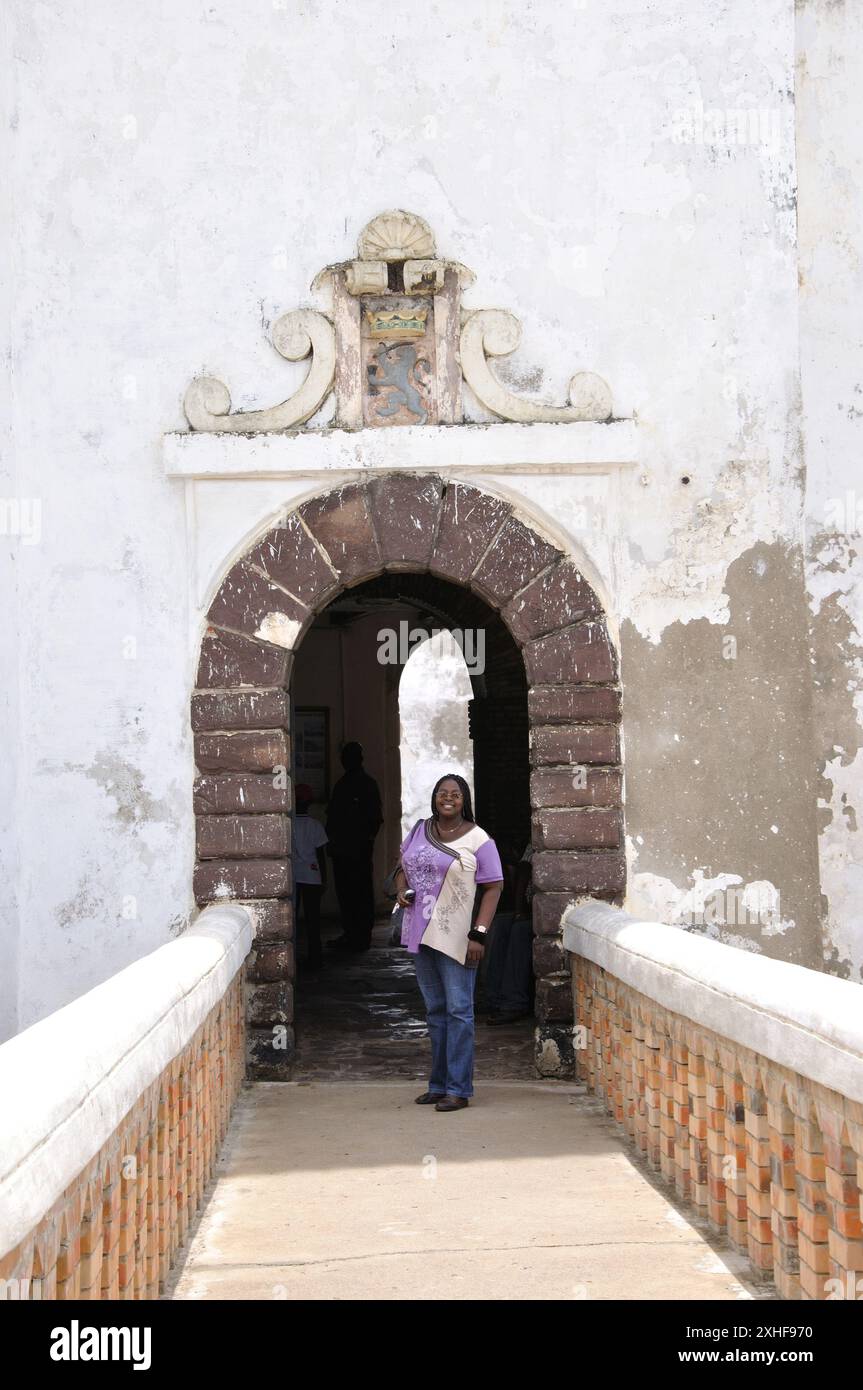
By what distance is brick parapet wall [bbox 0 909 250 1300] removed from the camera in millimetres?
2521

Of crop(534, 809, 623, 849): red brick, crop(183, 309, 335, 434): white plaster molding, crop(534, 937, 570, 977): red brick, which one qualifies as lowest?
crop(534, 937, 570, 977): red brick

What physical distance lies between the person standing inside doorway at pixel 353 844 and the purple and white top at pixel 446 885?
5888mm

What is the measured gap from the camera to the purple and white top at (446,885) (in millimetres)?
6117

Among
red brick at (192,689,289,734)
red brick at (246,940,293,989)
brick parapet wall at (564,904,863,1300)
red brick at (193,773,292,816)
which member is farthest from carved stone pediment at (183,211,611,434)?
brick parapet wall at (564,904,863,1300)

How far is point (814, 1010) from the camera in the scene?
10.8ft

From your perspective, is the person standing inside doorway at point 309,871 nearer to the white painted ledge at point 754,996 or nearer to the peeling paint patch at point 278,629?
the peeling paint patch at point 278,629

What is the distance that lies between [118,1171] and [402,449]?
167 inches

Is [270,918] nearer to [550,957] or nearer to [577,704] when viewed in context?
[550,957]

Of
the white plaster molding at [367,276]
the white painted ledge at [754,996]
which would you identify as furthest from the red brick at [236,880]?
the white plaster molding at [367,276]

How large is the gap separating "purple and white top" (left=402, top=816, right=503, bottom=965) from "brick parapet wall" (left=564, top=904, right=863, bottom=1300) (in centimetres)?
67

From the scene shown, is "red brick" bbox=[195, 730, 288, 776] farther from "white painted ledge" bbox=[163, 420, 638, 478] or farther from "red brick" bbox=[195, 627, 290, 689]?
"white painted ledge" bbox=[163, 420, 638, 478]

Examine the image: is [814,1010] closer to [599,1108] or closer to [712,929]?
[599,1108]

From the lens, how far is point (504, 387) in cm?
699

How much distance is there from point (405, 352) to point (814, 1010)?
4.49 meters
